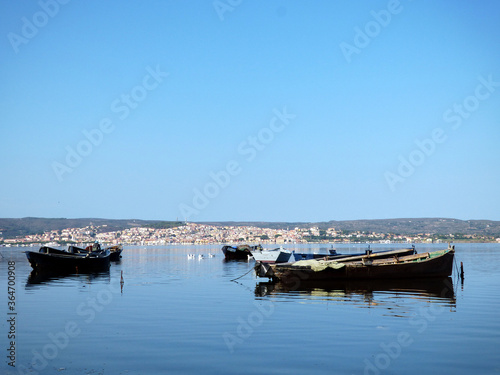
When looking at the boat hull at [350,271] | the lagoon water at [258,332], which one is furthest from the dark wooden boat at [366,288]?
the boat hull at [350,271]

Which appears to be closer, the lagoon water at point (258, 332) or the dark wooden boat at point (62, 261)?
the lagoon water at point (258, 332)

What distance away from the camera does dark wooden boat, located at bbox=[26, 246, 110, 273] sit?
5739 cm

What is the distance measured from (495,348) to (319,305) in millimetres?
11571

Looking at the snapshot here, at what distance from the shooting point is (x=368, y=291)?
34719 millimetres

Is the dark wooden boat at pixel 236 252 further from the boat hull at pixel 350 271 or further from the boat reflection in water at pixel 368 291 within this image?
the boat hull at pixel 350 271

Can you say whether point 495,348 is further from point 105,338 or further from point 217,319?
point 105,338

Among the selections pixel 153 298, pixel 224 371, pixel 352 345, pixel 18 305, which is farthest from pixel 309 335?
pixel 18 305

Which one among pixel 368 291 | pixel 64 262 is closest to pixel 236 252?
pixel 64 262
